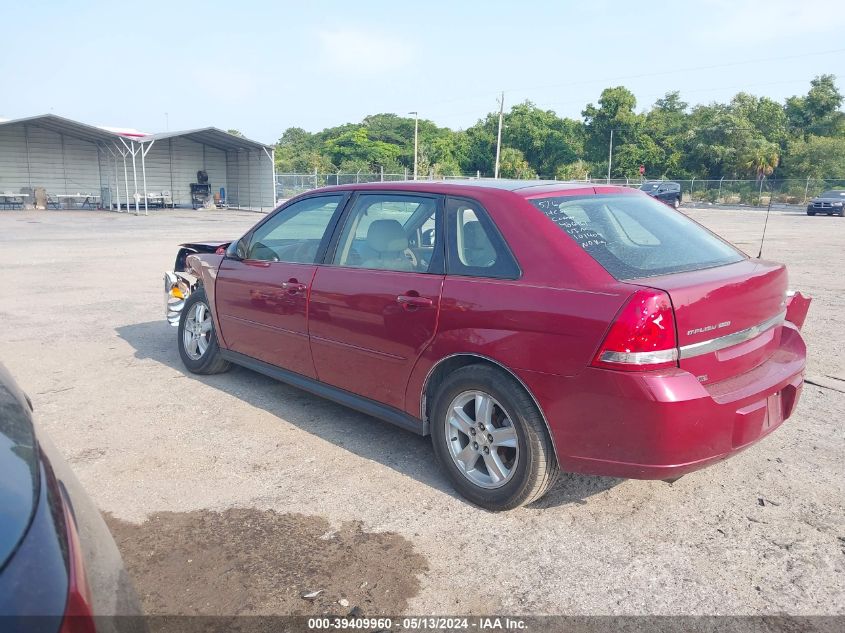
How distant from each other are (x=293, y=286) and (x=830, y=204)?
38.2 m

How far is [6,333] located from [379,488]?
215 inches

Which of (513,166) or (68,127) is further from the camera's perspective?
(513,166)

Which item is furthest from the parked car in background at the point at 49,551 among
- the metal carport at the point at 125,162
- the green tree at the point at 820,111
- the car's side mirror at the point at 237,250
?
the green tree at the point at 820,111

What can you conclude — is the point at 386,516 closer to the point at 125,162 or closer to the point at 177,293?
the point at 177,293

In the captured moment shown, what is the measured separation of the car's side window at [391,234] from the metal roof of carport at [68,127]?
99.4 ft

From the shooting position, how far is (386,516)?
3477mm

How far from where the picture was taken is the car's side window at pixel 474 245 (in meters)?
3.49

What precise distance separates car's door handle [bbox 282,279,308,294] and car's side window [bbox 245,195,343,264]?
16 centimetres

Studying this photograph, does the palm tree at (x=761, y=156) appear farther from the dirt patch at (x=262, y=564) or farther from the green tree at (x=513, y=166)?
the dirt patch at (x=262, y=564)

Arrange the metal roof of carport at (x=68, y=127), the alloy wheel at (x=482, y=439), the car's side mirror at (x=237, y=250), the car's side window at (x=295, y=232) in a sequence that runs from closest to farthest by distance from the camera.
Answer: the alloy wheel at (x=482, y=439)
the car's side window at (x=295, y=232)
the car's side mirror at (x=237, y=250)
the metal roof of carport at (x=68, y=127)

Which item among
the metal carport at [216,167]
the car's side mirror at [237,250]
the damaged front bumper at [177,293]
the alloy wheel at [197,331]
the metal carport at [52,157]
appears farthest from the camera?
the metal carport at [216,167]

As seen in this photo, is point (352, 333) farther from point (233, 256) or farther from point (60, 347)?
point (60, 347)

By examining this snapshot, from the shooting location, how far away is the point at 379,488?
3.79 metres

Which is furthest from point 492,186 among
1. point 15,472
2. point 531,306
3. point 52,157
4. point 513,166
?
point 513,166
